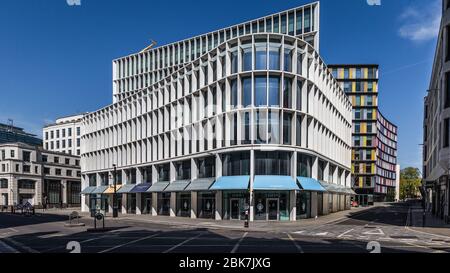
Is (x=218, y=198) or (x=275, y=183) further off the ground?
(x=275, y=183)

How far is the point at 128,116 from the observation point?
35688 millimetres

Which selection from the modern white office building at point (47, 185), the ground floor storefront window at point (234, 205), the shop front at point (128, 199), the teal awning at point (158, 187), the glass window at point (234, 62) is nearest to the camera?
the glass window at point (234, 62)

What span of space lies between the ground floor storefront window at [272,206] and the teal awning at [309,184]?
1.51 meters

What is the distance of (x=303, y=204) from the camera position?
28250 mm

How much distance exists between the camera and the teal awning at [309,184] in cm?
2644

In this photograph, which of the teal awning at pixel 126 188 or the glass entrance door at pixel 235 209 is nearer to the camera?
the glass entrance door at pixel 235 209

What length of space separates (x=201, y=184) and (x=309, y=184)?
9.69 meters

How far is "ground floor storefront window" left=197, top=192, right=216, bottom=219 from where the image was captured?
2900 cm

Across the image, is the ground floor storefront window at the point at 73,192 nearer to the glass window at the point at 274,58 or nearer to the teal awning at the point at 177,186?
the teal awning at the point at 177,186

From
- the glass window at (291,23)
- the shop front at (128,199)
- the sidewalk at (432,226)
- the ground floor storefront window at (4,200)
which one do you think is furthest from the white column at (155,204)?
the glass window at (291,23)

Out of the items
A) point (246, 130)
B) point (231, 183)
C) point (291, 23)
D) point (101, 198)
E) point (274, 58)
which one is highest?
point (274, 58)

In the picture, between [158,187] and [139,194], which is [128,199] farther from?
[158,187]

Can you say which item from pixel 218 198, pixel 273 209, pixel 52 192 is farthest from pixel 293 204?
pixel 52 192
